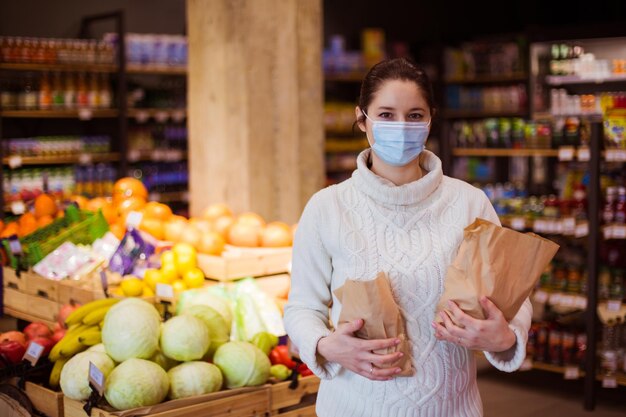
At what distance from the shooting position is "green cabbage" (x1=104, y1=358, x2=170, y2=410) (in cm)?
286

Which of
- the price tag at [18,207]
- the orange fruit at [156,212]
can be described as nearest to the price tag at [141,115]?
Result: the price tag at [18,207]

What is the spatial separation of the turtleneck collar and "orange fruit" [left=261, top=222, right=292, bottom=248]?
2.21 m

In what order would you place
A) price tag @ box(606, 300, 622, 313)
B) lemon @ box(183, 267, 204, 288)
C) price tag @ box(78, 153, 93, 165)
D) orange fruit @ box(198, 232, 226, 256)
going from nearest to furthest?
lemon @ box(183, 267, 204, 288) < orange fruit @ box(198, 232, 226, 256) < price tag @ box(606, 300, 622, 313) < price tag @ box(78, 153, 93, 165)

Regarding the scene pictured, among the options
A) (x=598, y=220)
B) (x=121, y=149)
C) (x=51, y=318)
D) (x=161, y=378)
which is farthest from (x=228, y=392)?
(x=121, y=149)

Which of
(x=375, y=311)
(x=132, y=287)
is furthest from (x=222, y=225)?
(x=375, y=311)

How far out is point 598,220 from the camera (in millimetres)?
5000

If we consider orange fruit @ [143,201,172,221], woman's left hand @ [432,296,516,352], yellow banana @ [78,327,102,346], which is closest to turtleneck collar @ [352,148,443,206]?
woman's left hand @ [432,296,516,352]

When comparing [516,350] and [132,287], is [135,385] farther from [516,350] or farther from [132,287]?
[516,350]

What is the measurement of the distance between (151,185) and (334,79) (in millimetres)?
2242

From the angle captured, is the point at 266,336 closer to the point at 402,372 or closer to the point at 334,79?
the point at 402,372

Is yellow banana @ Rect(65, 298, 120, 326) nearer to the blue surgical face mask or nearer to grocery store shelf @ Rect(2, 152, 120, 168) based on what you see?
the blue surgical face mask

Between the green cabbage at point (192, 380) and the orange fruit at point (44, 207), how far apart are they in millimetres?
2338

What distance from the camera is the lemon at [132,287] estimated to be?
3867 millimetres

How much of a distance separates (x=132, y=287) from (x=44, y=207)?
145 cm
